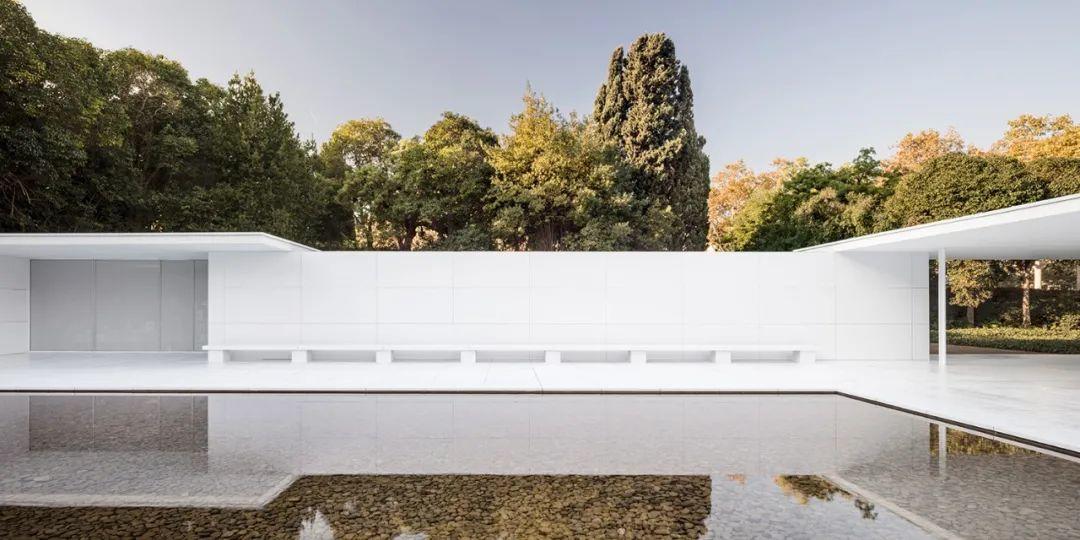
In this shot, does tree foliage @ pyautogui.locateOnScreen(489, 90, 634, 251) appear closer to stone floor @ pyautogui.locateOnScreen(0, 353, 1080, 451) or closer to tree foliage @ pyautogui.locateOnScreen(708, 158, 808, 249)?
stone floor @ pyautogui.locateOnScreen(0, 353, 1080, 451)

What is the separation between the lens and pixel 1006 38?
20.5m

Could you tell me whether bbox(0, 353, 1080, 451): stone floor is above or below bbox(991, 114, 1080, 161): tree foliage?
below

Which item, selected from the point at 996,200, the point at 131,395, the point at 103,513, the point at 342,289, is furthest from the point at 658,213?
the point at 103,513

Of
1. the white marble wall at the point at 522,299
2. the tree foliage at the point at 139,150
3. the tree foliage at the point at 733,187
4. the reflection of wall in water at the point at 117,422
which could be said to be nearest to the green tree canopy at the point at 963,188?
the white marble wall at the point at 522,299

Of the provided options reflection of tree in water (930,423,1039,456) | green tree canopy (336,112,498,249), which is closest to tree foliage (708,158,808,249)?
green tree canopy (336,112,498,249)

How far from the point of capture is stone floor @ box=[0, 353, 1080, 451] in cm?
671

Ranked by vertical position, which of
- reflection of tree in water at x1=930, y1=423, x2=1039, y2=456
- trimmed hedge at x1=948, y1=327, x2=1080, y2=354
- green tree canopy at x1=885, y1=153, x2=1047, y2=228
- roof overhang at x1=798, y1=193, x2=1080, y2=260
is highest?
green tree canopy at x1=885, y1=153, x2=1047, y2=228

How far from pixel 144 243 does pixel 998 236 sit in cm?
1492

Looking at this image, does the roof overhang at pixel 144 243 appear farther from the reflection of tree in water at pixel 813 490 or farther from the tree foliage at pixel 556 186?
the tree foliage at pixel 556 186

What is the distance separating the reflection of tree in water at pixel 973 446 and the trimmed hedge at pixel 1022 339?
12.3 meters

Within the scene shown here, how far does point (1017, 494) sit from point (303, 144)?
94.5 ft

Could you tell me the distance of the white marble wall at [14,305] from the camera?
1231 centimetres

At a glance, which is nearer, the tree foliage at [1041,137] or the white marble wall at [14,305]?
the white marble wall at [14,305]

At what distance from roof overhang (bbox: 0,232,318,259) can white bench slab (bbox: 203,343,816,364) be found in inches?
80.3
